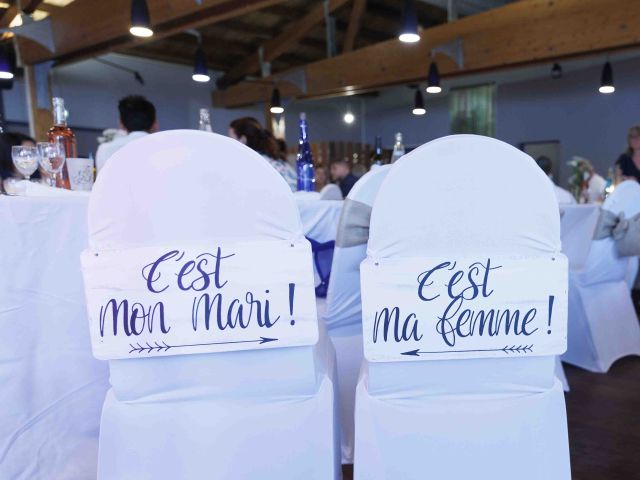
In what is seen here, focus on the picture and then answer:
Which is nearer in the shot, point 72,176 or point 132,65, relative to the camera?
point 72,176

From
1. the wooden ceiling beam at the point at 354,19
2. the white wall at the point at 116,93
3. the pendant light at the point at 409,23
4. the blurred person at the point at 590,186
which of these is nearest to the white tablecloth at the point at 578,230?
the blurred person at the point at 590,186

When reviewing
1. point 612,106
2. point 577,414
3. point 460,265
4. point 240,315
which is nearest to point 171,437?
point 240,315

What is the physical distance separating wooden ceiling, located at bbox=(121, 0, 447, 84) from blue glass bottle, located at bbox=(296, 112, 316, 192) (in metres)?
5.69

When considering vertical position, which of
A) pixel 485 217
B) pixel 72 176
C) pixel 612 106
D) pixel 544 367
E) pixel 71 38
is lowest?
pixel 544 367

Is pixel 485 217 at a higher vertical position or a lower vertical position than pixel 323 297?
higher

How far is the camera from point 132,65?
7707 mm

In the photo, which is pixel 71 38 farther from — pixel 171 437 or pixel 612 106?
pixel 612 106

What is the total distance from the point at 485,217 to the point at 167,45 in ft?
26.8

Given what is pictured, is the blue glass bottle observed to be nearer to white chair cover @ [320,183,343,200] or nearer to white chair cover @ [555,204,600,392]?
white chair cover @ [320,183,343,200]

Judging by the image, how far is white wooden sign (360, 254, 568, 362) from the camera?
2.48ft

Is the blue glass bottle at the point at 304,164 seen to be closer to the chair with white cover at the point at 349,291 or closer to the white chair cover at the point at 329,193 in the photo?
the white chair cover at the point at 329,193

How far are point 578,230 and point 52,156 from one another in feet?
7.51

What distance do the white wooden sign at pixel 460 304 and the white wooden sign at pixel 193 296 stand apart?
144mm

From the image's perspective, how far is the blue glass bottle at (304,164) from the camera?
1.79m
